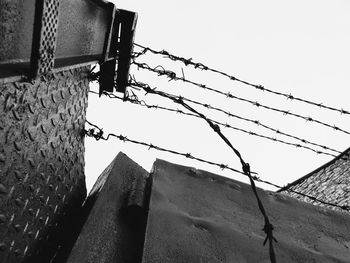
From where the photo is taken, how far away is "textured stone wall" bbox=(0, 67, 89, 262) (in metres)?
1.51

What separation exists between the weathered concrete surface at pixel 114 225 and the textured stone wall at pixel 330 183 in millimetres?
3407

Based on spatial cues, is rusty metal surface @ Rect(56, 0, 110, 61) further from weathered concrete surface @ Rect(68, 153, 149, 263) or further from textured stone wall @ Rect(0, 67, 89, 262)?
weathered concrete surface @ Rect(68, 153, 149, 263)

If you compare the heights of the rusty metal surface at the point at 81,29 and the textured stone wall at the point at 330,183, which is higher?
the rusty metal surface at the point at 81,29

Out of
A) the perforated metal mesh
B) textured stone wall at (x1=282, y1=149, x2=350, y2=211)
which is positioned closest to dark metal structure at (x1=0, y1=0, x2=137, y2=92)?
the perforated metal mesh

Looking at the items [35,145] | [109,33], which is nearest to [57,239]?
[35,145]

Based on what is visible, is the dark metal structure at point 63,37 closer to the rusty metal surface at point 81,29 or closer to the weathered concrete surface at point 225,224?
the rusty metal surface at point 81,29

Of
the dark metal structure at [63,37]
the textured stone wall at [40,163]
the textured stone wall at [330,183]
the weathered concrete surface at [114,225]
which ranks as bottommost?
the textured stone wall at [330,183]

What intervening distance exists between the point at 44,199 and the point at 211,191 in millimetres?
1372

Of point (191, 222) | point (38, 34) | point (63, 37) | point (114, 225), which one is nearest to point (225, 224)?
point (191, 222)

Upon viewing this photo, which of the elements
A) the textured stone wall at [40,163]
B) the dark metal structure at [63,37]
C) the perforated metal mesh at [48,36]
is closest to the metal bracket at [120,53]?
the dark metal structure at [63,37]

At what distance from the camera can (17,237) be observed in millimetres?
1646

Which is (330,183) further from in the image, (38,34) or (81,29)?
(38,34)

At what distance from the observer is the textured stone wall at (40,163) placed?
4.96ft

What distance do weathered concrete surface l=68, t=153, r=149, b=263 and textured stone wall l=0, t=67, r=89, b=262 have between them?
0.21m
